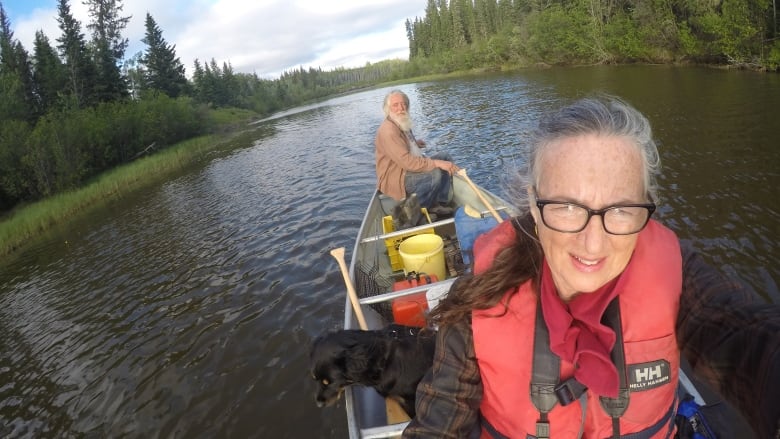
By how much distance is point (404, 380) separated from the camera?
2.69 meters

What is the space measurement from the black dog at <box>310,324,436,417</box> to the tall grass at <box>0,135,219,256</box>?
15054mm

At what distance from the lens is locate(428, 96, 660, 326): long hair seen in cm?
128

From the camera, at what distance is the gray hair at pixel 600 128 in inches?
49.7

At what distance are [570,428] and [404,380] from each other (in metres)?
1.37

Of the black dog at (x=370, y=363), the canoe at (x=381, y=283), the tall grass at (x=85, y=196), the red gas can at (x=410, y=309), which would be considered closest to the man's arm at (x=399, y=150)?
the canoe at (x=381, y=283)

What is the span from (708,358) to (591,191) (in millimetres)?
755

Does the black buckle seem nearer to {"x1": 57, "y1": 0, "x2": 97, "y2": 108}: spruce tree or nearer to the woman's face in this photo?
the woman's face

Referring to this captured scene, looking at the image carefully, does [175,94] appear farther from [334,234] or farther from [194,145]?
[334,234]

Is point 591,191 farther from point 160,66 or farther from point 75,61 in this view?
point 160,66

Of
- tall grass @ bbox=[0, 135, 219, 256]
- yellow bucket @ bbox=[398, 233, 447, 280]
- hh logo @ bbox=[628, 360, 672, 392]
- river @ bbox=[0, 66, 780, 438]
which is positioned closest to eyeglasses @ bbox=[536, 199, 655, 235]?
river @ bbox=[0, 66, 780, 438]

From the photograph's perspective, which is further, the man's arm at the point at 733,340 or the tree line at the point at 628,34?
the tree line at the point at 628,34

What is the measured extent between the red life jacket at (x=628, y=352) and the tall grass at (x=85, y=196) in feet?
54.1

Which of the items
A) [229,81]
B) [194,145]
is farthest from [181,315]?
[229,81]

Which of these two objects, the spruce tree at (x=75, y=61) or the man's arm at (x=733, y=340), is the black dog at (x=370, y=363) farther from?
the spruce tree at (x=75, y=61)
